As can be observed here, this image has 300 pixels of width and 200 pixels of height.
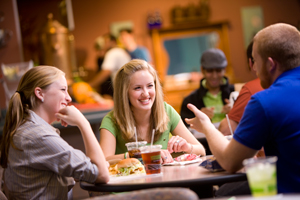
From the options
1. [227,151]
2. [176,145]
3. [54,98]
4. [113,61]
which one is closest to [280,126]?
[227,151]

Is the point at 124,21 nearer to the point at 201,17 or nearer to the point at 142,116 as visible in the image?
the point at 201,17

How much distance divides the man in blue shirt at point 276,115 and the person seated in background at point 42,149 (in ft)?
2.03

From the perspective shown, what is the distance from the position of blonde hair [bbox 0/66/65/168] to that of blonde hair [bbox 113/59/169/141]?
0.59 m

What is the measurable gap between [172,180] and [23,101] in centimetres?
92

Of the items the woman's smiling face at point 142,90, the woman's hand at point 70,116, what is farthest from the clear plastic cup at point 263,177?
the woman's smiling face at point 142,90

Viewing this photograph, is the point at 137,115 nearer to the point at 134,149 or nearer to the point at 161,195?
the point at 134,149

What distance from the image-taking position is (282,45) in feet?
5.37

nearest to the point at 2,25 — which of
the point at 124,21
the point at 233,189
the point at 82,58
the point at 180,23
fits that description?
the point at 82,58

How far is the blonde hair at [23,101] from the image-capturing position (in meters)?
1.91

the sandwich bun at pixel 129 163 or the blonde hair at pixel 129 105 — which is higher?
the blonde hair at pixel 129 105

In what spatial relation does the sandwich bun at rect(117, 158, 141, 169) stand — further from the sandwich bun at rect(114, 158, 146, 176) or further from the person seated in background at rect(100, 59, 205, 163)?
the person seated in background at rect(100, 59, 205, 163)

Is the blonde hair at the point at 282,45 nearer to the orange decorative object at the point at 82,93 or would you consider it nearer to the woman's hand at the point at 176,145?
the woman's hand at the point at 176,145

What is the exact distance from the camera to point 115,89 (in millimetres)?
2646

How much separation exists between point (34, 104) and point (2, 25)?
4.24 meters
